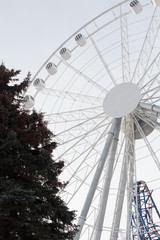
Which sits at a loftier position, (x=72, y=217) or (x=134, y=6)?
(x=134, y=6)

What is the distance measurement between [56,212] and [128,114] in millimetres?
9824

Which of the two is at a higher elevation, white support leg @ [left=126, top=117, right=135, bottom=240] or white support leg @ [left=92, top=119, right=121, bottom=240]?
white support leg @ [left=126, top=117, right=135, bottom=240]

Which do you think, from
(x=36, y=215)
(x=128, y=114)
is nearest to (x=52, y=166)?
(x=36, y=215)

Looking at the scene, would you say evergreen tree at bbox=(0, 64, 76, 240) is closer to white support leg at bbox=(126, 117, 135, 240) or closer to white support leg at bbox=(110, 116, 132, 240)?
white support leg at bbox=(110, 116, 132, 240)

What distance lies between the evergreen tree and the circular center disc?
26.1 ft

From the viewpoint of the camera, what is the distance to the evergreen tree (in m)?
6.84

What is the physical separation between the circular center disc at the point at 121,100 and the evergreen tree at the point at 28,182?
313 inches

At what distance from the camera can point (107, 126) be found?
60.8 feet

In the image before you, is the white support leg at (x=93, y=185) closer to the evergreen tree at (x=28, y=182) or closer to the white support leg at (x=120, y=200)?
the white support leg at (x=120, y=200)

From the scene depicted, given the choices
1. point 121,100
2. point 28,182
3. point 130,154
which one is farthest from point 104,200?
point 28,182

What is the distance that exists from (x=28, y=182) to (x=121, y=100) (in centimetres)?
1021


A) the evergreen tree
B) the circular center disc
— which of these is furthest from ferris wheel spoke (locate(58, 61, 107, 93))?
the evergreen tree

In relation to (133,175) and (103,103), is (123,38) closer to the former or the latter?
(103,103)

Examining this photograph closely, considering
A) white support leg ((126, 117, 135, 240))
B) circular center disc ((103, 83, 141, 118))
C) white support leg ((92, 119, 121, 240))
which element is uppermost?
circular center disc ((103, 83, 141, 118))
